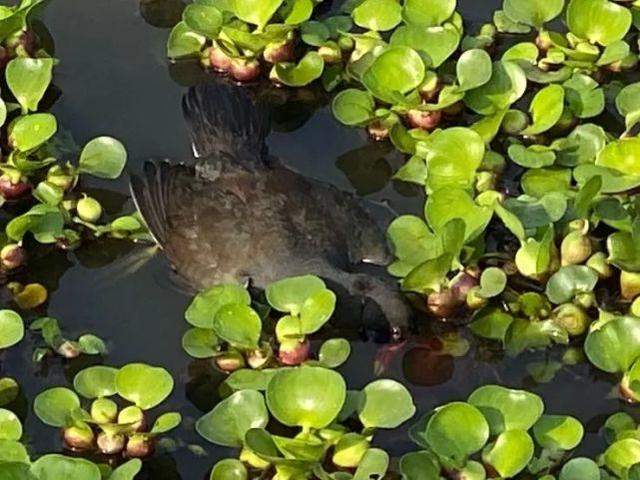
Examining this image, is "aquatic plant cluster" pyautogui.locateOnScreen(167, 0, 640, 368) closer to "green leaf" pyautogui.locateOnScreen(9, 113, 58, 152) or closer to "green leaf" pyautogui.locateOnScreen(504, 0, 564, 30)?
"green leaf" pyautogui.locateOnScreen(504, 0, 564, 30)

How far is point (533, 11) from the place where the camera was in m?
4.49

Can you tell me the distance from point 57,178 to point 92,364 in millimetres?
634

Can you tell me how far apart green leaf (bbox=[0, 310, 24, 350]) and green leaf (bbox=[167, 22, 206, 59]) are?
1.33 m

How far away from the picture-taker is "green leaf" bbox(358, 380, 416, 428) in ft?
10.8

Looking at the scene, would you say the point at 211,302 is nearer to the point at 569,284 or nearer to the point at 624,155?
the point at 569,284

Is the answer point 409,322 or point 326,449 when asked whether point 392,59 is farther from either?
point 326,449

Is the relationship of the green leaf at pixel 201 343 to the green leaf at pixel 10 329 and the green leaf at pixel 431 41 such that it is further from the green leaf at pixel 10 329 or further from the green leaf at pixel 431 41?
the green leaf at pixel 431 41

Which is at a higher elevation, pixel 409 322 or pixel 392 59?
pixel 392 59

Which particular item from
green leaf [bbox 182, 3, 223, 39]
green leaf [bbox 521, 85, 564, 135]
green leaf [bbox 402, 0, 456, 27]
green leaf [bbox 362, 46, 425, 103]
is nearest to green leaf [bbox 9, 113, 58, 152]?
green leaf [bbox 182, 3, 223, 39]

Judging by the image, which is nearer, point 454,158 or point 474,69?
Result: point 454,158

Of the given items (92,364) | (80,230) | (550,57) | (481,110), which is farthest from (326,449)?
(550,57)

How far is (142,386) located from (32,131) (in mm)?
1004

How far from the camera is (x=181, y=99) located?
4461 millimetres

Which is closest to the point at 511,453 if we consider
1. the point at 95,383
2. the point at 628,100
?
the point at 95,383
